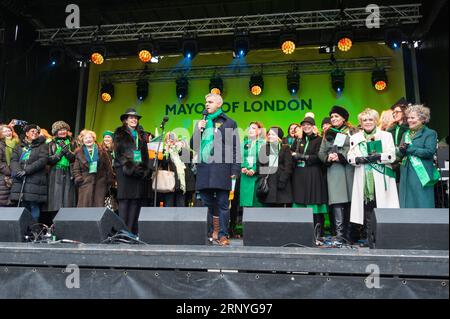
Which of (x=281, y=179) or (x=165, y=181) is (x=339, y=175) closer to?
(x=281, y=179)

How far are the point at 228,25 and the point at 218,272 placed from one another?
22.8 feet

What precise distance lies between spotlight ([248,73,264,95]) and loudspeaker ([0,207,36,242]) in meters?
6.72

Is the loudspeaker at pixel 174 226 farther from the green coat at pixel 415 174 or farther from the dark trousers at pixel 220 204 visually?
the green coat at pixel 415 174

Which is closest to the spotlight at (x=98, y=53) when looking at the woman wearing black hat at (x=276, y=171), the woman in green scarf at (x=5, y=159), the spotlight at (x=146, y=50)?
the spotlight at (x=146, y=50)

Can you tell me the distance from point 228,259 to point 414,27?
7950mm

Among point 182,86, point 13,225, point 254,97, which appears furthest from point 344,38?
point 13,225

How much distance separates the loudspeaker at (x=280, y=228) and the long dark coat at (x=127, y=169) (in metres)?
1.88

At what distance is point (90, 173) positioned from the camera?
524 cm

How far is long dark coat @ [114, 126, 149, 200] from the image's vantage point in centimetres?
470

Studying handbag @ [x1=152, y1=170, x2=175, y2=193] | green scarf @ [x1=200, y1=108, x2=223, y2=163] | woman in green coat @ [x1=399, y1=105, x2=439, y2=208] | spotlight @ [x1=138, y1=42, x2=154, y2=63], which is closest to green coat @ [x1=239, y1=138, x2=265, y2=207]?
handbag @ [x1=152, y1=170, x2=175, y2=193]

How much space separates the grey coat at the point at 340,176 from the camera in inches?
178

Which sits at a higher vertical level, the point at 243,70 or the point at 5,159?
the point at 243,70

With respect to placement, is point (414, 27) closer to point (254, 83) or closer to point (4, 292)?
point (254, 83)
